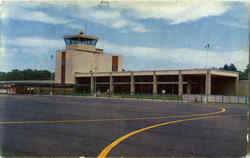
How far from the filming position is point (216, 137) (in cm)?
900

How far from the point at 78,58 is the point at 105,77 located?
9612 mm

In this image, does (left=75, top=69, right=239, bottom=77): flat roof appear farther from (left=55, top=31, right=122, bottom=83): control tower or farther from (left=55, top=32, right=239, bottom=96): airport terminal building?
(left=55, top=31, right=122, bottom=83): control tower

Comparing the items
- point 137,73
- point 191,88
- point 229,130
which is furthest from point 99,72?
point 229,130

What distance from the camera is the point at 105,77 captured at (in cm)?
7638

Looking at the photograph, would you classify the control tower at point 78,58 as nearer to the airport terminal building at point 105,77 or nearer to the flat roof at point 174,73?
the airport terminal building at point 105,77

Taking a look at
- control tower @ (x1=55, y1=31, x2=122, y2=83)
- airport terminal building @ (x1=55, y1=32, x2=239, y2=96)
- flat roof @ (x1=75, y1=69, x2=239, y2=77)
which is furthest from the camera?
control tower @ (x1=55, y1=31, x2=122, y2=83)

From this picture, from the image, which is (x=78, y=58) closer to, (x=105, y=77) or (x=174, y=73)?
(x=105, y=77)

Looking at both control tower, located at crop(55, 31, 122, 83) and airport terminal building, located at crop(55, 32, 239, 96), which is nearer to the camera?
airport terminal building, located at crop(55, 32, 239, 96)

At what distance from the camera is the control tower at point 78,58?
234 ft

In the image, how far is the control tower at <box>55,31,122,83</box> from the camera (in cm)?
7119

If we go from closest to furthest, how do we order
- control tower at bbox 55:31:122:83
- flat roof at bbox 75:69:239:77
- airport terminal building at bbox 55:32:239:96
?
flat roof at bbox 75:69:239:77, airport terminal building at bbox 55:32:239:96, control tower at bbox 55:31:122:83

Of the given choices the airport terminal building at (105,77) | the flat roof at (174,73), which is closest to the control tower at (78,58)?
the airport terminal building at (105,77)

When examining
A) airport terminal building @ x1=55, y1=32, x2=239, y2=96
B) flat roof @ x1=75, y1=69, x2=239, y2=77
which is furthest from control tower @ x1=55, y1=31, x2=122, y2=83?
flat roof @ x1=75, y1=69, x2=239, y2=77

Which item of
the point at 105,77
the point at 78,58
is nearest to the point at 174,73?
the point at 105,77
